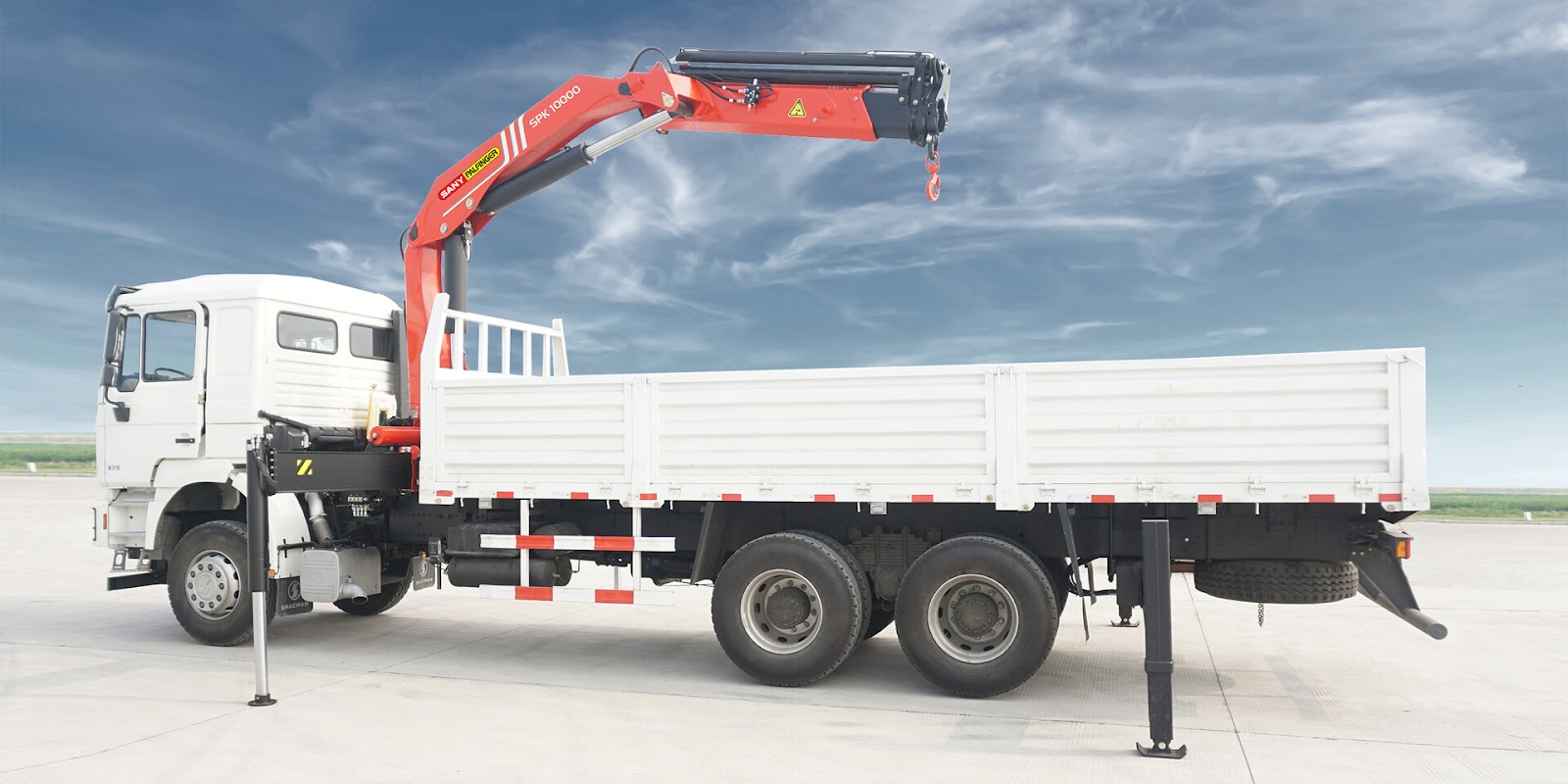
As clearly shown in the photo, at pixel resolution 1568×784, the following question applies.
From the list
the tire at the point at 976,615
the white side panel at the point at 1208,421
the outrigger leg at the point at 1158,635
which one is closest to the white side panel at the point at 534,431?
the tire at the point at 976,615

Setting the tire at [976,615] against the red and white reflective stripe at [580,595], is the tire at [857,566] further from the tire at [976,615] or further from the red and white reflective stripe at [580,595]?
the red and white reflective stripe at [580,595]

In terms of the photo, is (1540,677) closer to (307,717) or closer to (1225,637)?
(1225,637)

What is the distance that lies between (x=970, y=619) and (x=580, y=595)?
3204mm

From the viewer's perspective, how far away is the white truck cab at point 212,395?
995cm

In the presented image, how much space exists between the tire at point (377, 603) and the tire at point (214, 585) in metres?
1.79

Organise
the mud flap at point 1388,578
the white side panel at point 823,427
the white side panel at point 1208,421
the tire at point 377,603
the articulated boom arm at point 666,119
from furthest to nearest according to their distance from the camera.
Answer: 1. the tire at point 377,603
2. the articulated boom arm at point 666,119
3. the white side panel at point 823,427
4. the mud flap at point 1388,578
5. the white side panel at point 1208,421

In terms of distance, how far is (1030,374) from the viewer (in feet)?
25.2

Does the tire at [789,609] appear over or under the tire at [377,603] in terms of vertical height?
over

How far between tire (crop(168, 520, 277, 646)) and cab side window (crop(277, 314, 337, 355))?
5.82 ft

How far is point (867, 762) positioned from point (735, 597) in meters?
2.28

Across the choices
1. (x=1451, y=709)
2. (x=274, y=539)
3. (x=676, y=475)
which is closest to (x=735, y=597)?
(x=676, y=475)

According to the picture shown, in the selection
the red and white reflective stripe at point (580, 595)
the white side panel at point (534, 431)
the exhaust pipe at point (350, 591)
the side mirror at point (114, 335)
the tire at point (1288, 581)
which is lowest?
the exhaust pipe at point (350, 591)

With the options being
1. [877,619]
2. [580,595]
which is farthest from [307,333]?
[877,619]

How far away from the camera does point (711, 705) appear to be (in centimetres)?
758
